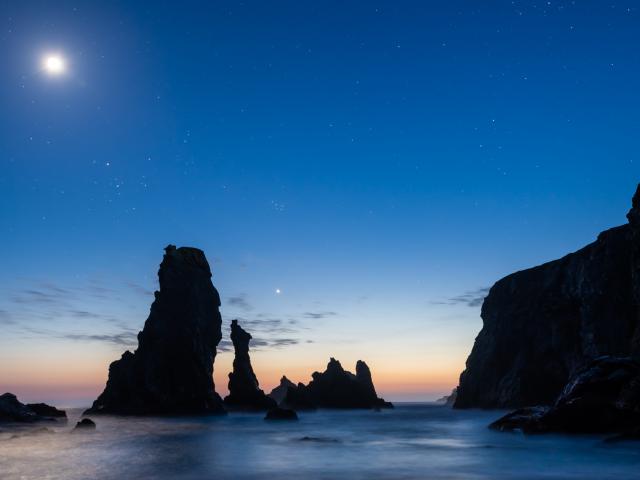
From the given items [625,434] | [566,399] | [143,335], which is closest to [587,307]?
[566,399]

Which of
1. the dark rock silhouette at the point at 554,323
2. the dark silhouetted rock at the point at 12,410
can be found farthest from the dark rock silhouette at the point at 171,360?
the dark rock silhouette at the point at 554,323

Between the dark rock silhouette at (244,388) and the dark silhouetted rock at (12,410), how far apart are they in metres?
45.9

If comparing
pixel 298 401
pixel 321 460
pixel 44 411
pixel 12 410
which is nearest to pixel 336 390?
pixel 298 401

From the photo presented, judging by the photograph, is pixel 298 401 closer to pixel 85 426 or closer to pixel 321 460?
pixel 85 426

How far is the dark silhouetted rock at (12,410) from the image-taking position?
6450cm

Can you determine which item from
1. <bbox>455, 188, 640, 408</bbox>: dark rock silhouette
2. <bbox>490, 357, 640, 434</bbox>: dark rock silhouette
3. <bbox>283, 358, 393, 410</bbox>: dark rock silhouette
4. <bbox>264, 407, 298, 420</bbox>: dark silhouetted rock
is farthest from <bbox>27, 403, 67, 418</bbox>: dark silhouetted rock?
<bbox>455, 188, 640, 408</bbox>: dark rock silhouette

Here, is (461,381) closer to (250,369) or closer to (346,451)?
(250,369)

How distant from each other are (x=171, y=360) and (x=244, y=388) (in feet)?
82.6

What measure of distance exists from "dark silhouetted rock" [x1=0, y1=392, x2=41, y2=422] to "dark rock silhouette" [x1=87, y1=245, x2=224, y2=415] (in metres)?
20.8

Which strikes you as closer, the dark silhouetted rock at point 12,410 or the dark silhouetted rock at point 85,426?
the dark silhouetted rock at point 85,426

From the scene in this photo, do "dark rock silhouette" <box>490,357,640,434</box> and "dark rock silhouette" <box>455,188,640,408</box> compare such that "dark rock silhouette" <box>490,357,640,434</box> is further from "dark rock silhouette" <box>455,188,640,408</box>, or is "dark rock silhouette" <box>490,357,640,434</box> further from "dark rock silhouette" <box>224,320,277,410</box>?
"dark rock silhouette" <box>224,320,277,410</box>

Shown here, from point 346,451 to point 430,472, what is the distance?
10939 mm

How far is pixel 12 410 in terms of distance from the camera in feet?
216

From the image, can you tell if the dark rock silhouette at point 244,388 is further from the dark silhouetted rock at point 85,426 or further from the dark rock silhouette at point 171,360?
the dark silhouetted rock at point 85,426
